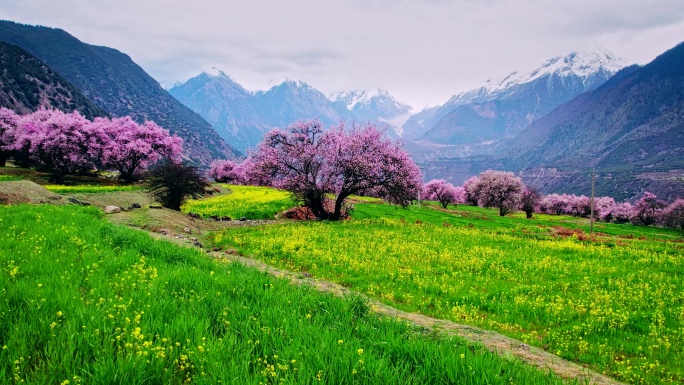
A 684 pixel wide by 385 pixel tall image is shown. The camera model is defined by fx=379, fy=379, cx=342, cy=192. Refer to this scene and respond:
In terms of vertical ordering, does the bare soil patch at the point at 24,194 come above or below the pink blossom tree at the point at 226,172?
below

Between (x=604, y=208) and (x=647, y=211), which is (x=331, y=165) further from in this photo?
(x=604, y=208)

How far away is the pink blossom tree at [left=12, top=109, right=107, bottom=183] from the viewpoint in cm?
5425

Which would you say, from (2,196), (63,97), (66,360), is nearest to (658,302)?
(66,360)

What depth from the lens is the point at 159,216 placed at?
2817 cm

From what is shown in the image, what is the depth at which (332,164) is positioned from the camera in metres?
35.7

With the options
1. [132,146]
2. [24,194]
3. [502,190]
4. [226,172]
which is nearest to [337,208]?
[24,194]

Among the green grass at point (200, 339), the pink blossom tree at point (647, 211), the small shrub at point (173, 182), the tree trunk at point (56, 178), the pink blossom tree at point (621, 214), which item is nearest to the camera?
the green grass at point (200, 339)

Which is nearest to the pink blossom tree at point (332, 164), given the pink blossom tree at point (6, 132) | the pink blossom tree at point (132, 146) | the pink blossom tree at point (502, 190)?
the pink blossom tree at point (132, 146)

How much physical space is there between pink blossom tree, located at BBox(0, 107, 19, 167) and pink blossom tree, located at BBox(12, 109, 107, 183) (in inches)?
83.5

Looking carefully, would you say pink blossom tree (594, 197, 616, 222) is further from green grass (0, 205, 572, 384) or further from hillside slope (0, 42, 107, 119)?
hillside slope (0, 42, 107, 119)

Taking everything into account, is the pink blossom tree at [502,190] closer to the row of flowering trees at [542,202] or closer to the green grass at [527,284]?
the row of flowering trees at [542,202]

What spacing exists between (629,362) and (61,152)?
67.8 m

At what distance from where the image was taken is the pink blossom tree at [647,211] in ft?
379

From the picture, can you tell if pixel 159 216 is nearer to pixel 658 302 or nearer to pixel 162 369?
pixel 162 369
